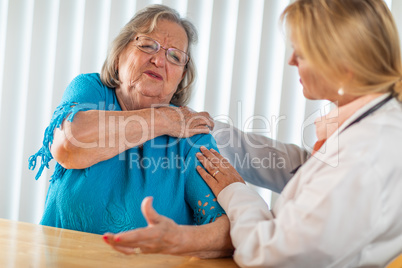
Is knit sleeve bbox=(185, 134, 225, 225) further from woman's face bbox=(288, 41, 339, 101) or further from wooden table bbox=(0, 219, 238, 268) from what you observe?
woman's face bbox=(288, 41, 339, 101)

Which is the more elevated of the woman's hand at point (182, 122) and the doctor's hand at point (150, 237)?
the woman's hand at point (182, 122)

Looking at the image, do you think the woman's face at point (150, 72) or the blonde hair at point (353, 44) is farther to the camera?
the woman's face at point (150, 72)

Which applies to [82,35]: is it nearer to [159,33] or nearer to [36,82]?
[36,82]

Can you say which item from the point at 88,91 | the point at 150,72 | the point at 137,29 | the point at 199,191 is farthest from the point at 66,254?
the point at 137,29

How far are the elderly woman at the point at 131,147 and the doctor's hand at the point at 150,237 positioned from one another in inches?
10.8

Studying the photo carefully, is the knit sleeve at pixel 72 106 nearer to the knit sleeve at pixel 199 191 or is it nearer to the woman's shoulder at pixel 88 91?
the woman's shoulder at pixel 88 91

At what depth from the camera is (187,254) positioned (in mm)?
1148

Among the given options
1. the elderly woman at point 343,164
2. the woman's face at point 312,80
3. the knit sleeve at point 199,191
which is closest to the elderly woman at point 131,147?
the knit sleeve at point 199,191

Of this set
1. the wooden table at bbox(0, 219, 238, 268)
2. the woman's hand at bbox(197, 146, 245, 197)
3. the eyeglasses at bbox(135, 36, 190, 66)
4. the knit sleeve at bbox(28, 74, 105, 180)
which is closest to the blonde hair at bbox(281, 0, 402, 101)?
the woman's hand at bbox(197, 146, 245, 197)

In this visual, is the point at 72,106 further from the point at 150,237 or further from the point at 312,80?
the point at 312,80

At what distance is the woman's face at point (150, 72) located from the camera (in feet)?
5.71

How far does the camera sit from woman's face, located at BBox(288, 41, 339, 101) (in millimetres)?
1158

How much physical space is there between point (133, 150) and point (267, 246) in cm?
78

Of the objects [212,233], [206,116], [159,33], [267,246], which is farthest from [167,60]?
[267,246]
